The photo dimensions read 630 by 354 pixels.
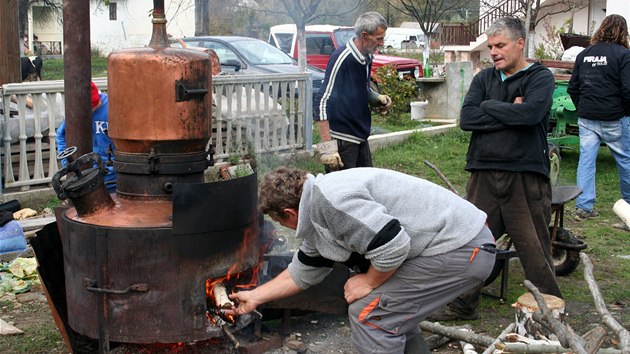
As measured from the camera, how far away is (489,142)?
5.71 m

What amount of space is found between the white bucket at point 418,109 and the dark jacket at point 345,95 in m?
9.31

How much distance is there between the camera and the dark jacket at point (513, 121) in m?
5.50

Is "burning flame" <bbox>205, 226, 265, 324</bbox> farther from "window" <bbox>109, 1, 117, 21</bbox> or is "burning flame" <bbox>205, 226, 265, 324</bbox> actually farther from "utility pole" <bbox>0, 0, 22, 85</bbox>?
"window" <bbox>109, 1, 117, 21</bbox>

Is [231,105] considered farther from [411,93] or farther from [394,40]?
[394,40]

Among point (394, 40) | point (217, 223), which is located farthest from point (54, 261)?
point (394, 40)

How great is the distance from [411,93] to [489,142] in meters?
10.9

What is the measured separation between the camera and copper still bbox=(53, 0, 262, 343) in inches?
174

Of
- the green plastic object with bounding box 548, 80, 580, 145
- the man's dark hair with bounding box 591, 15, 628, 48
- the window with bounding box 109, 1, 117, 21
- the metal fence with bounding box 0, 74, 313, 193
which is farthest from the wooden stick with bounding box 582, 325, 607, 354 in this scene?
the window with bounding box 109, 1, 117, 21

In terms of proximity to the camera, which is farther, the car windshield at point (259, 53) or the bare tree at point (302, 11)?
the car windshield at point (259, 53)

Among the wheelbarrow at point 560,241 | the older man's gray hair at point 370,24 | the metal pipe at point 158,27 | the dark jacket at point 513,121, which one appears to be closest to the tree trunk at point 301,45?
the older man's gray hair at point 370,24

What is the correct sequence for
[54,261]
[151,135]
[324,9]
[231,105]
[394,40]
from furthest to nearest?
[394,40] → [324,9] → [231,105] → [54,261] → [151,135]

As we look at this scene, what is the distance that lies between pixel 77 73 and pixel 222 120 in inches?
206

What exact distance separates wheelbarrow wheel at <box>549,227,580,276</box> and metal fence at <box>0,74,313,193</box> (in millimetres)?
4648

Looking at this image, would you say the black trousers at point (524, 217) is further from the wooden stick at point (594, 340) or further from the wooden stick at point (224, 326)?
the wooden stick at point (224, 326)
